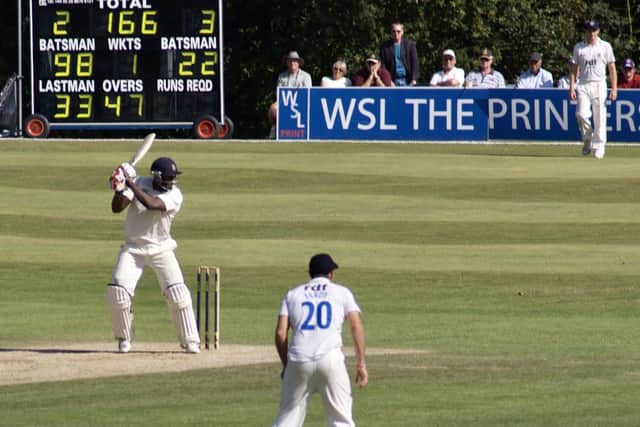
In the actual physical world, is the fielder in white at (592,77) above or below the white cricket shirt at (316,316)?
above

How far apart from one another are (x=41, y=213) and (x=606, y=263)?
27.9 feet

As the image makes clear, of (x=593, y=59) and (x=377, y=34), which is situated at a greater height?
(x=377, y=34)

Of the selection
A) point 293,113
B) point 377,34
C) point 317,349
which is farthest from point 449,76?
point 317,349

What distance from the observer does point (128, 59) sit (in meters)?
31.9

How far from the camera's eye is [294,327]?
10.3 m

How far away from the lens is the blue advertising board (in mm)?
29781

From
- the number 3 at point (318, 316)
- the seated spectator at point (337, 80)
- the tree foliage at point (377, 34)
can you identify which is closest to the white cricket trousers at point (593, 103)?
the seated spectator at point (337, 80)

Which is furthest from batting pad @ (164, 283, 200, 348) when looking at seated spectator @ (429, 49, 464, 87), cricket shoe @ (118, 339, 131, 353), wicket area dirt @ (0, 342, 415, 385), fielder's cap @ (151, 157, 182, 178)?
seated spectator @ (429, 49, 464, 87)

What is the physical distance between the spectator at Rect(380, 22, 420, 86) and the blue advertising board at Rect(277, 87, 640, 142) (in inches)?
37.8

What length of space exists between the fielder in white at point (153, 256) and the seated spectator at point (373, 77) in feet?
52.3

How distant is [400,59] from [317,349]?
21.3 m

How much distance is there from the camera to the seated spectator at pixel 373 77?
100 feet

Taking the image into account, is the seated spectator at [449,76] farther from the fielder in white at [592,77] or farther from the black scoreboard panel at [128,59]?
the black scoreboard panel at [128,59]

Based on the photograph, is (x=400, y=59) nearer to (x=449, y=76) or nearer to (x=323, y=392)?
(x=449, y=76)
